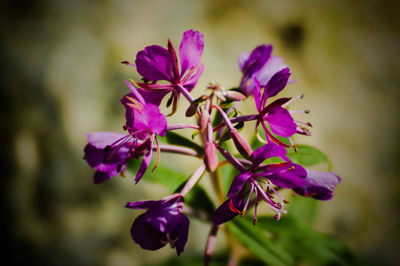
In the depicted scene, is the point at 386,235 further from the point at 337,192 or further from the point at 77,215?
the point at 77,215

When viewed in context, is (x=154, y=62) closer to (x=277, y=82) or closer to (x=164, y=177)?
(x=277, y=82)

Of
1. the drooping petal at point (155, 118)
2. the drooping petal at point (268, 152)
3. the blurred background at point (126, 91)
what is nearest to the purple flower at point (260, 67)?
the drooping petal at point (268, 152)

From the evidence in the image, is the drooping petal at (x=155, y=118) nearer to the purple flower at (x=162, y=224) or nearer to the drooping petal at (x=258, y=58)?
the purple flower at (x=162, y=224)

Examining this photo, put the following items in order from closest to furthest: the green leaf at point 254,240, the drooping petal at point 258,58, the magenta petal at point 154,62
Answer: the magenta petal at point 154,62, the drooping petal at point 258,58, the green leaf at point 254,240

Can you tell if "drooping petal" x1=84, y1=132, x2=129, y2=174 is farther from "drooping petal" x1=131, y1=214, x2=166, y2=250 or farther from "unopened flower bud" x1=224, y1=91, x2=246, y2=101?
"unopened flower bud" x1=224, y1=91, x2=246, y2=101

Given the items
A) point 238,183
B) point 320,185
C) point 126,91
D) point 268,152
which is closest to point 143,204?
point 238,183

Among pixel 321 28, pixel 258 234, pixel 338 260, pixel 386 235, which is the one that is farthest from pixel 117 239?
pixel 321 28
